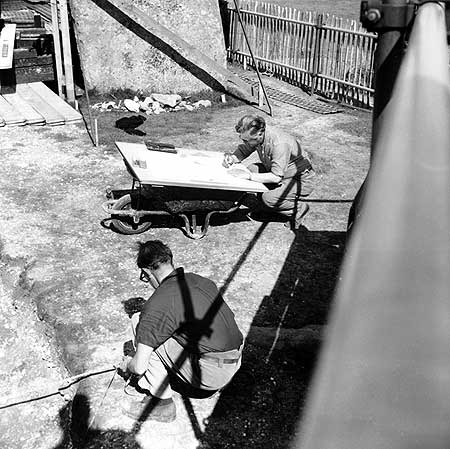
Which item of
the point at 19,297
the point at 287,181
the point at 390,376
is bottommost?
the point at 19,297

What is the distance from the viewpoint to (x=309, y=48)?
12562 millimetres

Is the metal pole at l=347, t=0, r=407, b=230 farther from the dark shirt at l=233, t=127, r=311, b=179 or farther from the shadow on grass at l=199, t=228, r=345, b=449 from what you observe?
the dark shirt at l=233, t=127, r=311, b=179

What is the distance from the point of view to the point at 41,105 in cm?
1079

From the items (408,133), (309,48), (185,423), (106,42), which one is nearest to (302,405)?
(185,423)

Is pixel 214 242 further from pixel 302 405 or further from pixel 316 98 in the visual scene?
pixel 316 98

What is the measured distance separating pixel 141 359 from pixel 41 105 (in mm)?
7922

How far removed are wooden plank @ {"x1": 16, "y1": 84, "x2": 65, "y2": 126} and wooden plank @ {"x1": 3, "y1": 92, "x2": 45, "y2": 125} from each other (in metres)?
0.08

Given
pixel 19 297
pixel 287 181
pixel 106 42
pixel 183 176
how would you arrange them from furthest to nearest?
pixel 106 42 < pixel 287 181 < pixel 183 176 < pixel 19 297

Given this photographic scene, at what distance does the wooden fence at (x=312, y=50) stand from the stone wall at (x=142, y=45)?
1544 millimetres

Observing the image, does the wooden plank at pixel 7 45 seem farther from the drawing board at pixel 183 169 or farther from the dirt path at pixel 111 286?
the drawing board at pixel 183 169

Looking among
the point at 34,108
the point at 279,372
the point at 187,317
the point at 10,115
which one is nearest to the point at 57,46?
the point at 34,108

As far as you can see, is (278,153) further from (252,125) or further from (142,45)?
(142,45)

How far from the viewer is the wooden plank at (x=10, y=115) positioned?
9.97m

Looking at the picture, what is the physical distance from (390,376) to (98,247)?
15.9ft
